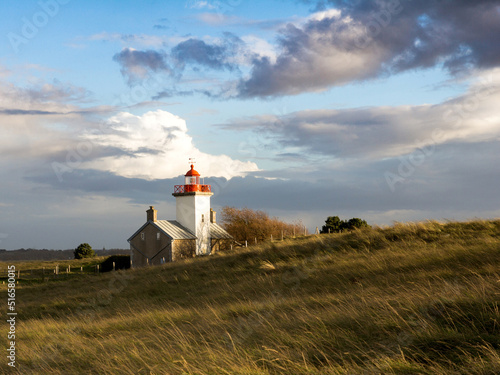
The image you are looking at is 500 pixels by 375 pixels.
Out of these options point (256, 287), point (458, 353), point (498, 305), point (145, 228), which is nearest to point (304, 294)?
point (256, 287)

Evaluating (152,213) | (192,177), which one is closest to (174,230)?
(152,213)

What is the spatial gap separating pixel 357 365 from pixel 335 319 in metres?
2.04

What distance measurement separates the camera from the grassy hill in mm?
5750

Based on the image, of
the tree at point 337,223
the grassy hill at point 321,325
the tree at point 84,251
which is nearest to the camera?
the grassy hill at point 321,325

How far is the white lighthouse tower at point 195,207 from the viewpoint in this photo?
46500mm

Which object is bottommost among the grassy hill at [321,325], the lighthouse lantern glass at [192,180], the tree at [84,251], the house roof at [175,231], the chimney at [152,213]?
the tree at [84,251]

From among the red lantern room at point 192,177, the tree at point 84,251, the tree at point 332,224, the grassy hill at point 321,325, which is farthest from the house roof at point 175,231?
the grassy hill at point 321,325

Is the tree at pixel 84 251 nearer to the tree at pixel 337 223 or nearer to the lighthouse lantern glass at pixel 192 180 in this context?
the lighthouse lantern glass at pixel 192 180

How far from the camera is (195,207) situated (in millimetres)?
46562

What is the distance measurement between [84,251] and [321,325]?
2485 inches

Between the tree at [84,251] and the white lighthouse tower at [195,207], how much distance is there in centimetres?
2355

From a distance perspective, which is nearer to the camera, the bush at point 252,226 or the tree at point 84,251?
the bush at point 252,226

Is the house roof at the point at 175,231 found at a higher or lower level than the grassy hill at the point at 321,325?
higher

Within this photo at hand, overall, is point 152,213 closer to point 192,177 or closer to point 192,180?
point 192,180
